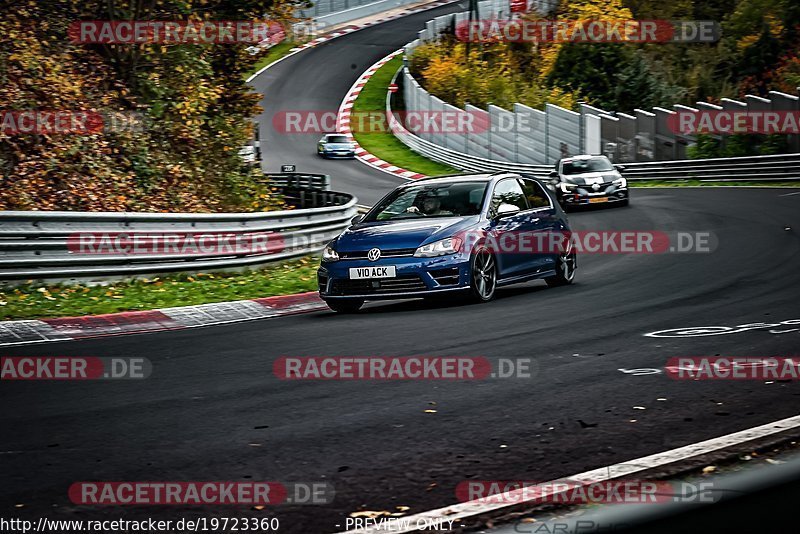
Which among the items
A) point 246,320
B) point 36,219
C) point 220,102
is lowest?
point 246,320

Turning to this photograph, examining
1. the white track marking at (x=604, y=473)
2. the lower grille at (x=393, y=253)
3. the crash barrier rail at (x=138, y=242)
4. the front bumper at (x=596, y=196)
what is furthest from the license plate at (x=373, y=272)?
the front bumper at (x=596, y=196)

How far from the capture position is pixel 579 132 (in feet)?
149

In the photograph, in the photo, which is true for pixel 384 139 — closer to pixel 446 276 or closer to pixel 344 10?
pixel 344 10

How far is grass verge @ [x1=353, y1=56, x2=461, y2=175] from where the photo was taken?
50594 mm

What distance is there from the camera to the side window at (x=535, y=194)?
1396 centimetres

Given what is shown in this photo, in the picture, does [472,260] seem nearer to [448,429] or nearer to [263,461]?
[448,429]

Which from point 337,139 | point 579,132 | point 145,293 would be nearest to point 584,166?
point 579,132

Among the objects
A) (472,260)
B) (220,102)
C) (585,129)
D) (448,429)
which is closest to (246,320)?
(472,260)

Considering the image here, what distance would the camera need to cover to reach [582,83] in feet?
185

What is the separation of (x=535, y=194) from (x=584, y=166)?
16248mm

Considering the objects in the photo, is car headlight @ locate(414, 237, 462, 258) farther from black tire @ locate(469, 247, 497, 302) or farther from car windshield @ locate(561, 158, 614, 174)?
car windshield @ locate(561, 158, 614, 174)

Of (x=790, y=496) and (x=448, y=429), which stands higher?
(x=790, y=496)

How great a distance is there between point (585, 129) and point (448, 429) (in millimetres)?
40245

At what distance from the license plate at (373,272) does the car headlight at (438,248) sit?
31 centimetres
